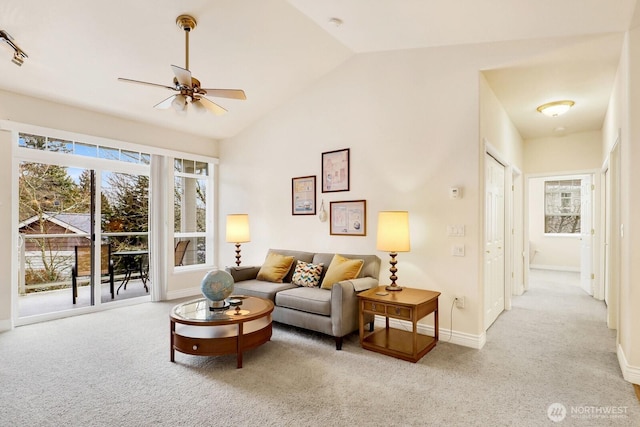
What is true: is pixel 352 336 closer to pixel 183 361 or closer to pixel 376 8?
pixel 183 361

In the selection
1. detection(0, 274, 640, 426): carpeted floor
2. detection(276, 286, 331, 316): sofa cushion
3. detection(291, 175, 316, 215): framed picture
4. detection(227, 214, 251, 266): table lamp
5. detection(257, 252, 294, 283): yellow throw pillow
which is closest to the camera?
detection(0, 274, 640, 426): carpeted floor

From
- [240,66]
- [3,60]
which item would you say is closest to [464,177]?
[240,66]

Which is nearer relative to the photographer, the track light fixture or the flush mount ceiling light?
the track light fixture

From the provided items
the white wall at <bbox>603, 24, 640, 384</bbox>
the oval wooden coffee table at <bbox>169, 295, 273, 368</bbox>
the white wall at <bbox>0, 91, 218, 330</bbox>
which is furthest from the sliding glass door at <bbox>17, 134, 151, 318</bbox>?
the white wall at <bbox>603, 24, 640, 384</bbox>

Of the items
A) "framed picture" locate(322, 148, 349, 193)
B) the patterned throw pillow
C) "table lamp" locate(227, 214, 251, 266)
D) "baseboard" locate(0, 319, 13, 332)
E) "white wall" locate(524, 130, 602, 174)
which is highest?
"white wall" locate(524, 130, 602, 174)

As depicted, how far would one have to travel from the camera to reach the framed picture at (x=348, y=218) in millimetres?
4238

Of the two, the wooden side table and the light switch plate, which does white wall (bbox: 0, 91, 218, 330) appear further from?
the light switch plate

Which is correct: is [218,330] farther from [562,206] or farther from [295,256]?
[562,206]

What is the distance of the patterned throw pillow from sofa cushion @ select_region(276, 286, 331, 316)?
0.15 meters

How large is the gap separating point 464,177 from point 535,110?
1932mm

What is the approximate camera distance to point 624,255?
9.31ft

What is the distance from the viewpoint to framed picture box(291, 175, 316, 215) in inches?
187

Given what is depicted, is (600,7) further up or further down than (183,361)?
further up

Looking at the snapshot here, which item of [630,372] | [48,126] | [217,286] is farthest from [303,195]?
[630,372]
